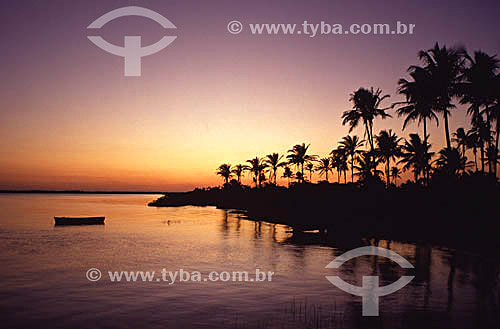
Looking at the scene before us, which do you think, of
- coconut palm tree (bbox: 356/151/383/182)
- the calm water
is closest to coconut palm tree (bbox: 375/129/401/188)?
coconut palm tree (bbox: 356/151/383/182)

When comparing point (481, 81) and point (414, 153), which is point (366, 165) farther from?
point (481, 81)

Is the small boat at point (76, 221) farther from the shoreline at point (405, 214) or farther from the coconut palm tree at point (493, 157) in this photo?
the coconut palm tree at point (493, 157)

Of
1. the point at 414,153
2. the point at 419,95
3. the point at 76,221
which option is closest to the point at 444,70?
the point at 419,95

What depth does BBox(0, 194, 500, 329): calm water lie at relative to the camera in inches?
618

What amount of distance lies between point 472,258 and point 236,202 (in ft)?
278

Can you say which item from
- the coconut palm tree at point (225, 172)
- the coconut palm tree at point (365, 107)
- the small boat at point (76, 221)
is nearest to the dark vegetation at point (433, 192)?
the coconut palm tree at point (365, 107)

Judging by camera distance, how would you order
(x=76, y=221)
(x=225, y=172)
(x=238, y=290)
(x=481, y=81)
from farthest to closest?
(x=225, y=172)
(x=76, y=221)
(x=481, y=81)
(x=238, y=290)

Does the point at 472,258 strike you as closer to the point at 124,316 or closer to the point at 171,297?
the point at 171,297

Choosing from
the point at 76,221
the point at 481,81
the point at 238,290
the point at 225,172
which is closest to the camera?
the point at 238,290

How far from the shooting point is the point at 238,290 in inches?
819

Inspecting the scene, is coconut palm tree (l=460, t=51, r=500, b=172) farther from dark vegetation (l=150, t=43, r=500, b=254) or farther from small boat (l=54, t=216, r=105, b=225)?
small boat (l=54, t=216, r=105, b=225)

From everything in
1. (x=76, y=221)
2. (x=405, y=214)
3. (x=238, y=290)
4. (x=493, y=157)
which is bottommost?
(x=238, y=290)

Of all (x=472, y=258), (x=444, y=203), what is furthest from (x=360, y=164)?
(x=472, y=258)

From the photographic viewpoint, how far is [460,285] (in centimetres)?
2114
